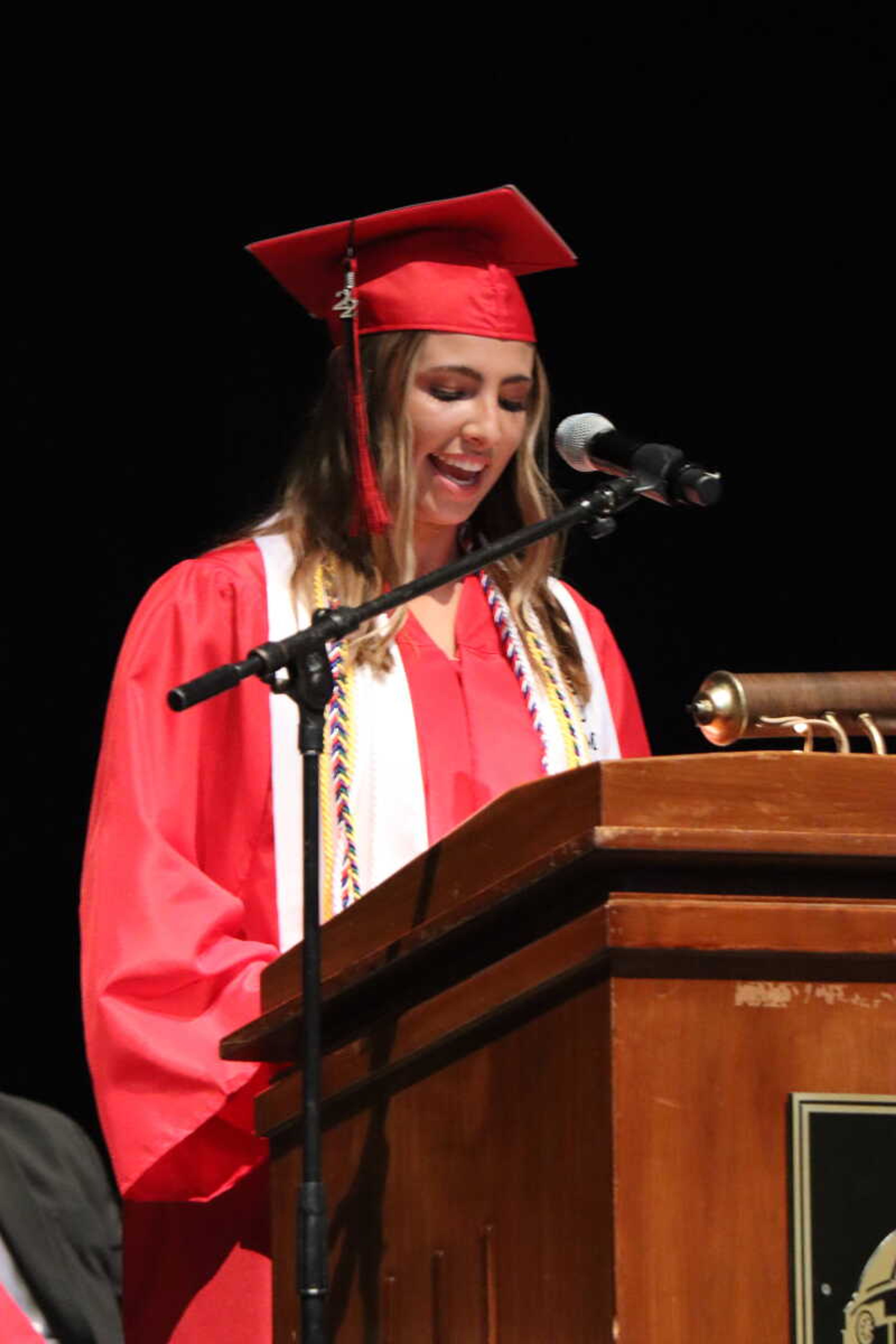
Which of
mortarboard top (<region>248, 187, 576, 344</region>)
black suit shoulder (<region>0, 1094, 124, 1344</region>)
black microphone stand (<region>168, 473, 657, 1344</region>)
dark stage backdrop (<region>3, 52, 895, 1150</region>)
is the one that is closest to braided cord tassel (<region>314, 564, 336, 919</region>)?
mortarboard top (<region>248, 187, 576, 344</region>)

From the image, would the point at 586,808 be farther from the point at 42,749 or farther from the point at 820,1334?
the point at 42,749

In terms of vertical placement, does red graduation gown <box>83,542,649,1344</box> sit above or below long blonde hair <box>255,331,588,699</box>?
below

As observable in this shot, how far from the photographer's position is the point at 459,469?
2.87 metres

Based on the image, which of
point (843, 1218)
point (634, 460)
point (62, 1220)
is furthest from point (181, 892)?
point (62, 1220)

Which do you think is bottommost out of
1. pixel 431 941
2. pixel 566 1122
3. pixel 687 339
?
pixel 566 1122

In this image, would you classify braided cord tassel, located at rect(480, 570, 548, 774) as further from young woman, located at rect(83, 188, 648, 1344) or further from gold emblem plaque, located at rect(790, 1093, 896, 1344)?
gold emblem plaque, located at rect(790, 1093, 896, 1344)

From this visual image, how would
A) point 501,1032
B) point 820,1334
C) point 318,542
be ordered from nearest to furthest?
1. point 820,1334
2. point 501,1032
3. point 318,542

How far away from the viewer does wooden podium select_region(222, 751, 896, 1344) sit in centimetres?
153

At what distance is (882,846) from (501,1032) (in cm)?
34

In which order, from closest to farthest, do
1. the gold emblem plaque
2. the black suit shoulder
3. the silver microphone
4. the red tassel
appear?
the gold emblem plaque < the silver microphone < the red tassel < the black suit shoulder

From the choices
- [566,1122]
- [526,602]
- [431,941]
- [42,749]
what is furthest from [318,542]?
[566,1122]

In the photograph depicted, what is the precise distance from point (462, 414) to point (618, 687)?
50 centimetres

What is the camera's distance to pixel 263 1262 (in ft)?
7.88

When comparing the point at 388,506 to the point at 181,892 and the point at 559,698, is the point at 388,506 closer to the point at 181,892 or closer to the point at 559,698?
the point at 559,698
